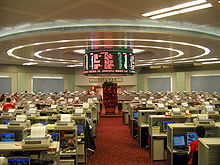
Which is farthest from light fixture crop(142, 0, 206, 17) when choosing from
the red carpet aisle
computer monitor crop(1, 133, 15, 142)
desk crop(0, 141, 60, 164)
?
computer monitor crop(1, 133, 15, 142)

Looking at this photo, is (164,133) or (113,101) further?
(113,101)

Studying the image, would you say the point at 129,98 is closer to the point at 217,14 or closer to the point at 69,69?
the point at 69,69

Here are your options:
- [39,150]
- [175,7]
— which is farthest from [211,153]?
[175,7]

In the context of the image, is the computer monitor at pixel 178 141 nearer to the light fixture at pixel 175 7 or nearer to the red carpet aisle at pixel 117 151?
the red carpet aisle at pixel 117 151

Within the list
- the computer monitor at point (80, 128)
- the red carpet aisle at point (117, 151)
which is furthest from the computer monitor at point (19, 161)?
the computer monitor at point (80, 128)

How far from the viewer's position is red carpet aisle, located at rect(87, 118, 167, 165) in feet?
25.7

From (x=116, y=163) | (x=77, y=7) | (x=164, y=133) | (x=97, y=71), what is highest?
(x=77, y=7)

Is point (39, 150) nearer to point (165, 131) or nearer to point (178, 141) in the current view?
point (178, 141)

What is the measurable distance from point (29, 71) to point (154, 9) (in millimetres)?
24578

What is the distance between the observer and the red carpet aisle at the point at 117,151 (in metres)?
7.83

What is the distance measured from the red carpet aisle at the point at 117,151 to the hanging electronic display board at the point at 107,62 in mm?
3011

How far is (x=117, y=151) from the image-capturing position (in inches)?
352

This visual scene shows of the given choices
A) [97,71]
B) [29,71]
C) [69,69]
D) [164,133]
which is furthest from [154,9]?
[69,69]

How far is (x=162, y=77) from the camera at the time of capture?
112ft
